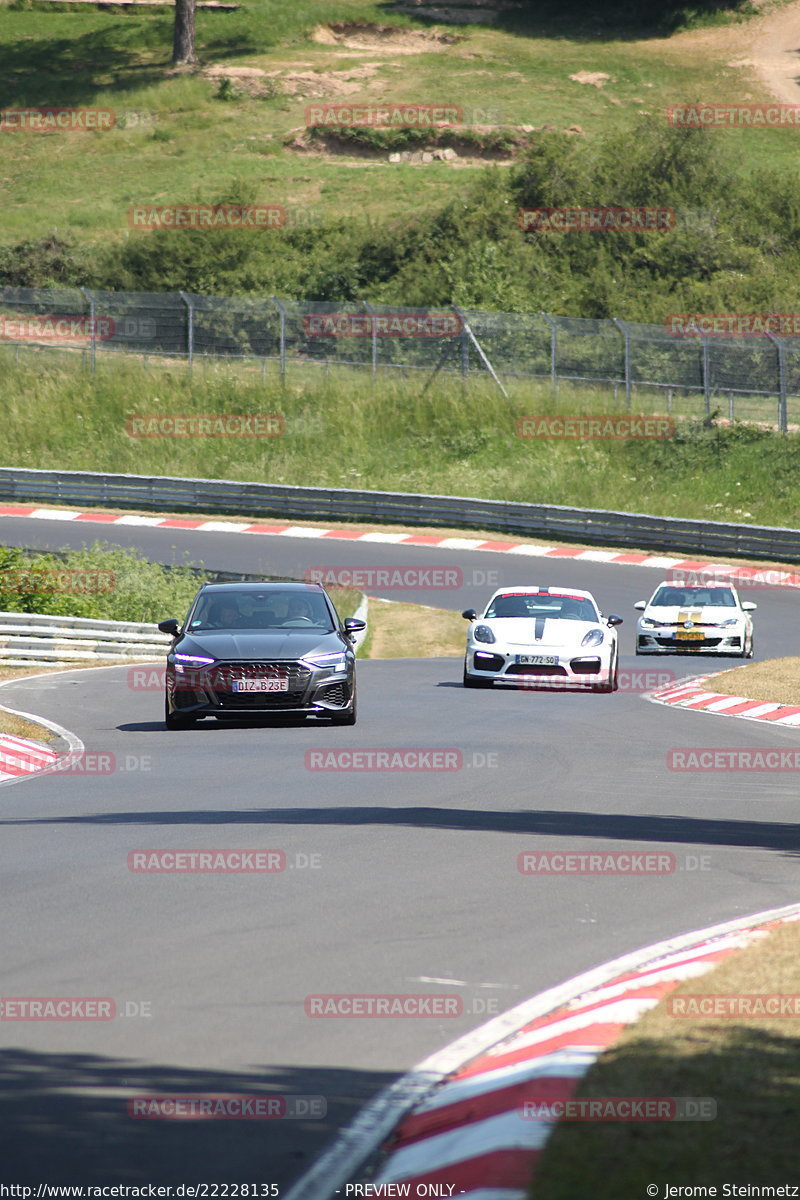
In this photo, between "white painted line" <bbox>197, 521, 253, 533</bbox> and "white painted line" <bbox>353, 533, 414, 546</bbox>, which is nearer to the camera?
"white painted line" <bbox>353, 533, 414, 546</bbox>

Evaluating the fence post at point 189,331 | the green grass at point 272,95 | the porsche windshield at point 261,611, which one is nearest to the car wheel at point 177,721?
the porsche windshield at point 261,611

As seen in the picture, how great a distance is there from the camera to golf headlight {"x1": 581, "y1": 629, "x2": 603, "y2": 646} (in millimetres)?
19750

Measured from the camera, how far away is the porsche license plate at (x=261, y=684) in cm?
1531

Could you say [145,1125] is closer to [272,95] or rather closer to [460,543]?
[460,543]

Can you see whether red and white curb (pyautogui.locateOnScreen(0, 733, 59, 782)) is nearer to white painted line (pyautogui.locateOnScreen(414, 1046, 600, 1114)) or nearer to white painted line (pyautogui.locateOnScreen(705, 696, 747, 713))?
white painted line (pyautogui.locateOnScreen(705, 696, 747, 713))

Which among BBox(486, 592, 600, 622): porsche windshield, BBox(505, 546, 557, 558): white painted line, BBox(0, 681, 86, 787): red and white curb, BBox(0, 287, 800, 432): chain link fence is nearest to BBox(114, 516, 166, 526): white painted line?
BBox(0, 287, 800, 432): chain link fence

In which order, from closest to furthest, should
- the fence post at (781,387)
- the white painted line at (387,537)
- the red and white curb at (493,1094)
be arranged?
the red and white curb at (493,1094), the white painted line at (387,537), the fence post at (781,387)

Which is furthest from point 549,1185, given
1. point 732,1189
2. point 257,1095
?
point 257,1095

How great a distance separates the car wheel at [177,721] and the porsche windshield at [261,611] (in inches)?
37.2

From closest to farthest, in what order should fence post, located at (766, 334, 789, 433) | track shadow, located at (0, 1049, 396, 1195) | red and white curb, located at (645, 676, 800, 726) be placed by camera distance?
track shadow, located at (0, 1049, 396, 1195) < red and white curb, located at (645, 676, 800, 726) < fence post, located at (766, 334, 789, 433)

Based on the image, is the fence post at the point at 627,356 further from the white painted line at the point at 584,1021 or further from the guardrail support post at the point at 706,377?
the white painted line at the point at 584,1021

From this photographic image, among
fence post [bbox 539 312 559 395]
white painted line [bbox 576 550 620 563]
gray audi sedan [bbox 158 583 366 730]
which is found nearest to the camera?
gray audi sedan [bbox 158 583 366 730]

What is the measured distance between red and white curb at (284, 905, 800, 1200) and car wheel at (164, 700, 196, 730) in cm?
938

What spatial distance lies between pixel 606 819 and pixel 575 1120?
620 cm
